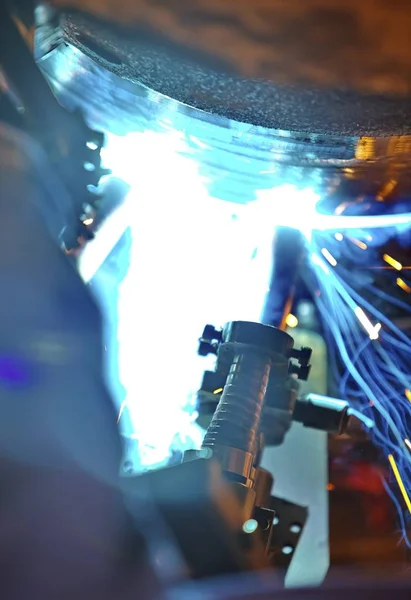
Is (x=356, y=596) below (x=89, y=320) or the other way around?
below

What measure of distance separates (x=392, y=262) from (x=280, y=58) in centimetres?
37

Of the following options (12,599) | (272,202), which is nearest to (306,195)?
(272,202)

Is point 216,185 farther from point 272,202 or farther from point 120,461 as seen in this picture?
point 120,461

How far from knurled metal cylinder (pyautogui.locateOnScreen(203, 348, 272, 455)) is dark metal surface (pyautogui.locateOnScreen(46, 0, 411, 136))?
28cm

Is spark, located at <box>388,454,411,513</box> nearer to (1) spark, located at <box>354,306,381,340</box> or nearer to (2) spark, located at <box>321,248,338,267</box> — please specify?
(1) spark, located at <box>354,306,381,340</box>

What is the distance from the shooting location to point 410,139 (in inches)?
26.5

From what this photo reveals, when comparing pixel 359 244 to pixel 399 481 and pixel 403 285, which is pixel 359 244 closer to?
pixel 403 285

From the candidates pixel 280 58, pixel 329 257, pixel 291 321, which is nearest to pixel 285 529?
pixel 291 321

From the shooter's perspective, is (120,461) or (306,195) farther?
(306,195)

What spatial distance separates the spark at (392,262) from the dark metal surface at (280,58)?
27cm

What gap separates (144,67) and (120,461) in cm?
47

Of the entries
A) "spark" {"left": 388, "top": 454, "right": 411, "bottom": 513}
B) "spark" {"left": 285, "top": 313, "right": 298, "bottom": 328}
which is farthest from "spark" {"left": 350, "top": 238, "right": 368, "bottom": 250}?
"spark" {"left": 388, "top": 454, "right": 411, "bottom": 513}

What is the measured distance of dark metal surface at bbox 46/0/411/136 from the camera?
2.22 ft

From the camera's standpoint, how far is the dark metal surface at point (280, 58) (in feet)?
2.22
